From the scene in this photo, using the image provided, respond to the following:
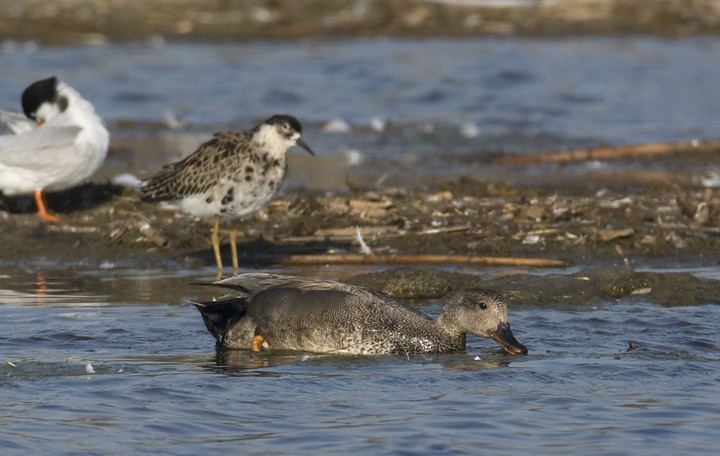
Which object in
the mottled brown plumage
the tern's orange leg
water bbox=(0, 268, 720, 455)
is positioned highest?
the mottled brown plumage

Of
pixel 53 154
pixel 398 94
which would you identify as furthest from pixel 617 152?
pixel 398 94

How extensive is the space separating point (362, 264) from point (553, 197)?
2.49 meters

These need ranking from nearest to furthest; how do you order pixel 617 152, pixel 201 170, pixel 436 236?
pixel 201 170 → pixel 436 236 → pixel 617 152

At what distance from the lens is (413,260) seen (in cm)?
1011

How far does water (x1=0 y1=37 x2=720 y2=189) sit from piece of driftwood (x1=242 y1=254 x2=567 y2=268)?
335cm

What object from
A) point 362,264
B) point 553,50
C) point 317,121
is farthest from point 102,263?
point 553,50

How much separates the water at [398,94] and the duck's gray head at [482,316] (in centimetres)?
583

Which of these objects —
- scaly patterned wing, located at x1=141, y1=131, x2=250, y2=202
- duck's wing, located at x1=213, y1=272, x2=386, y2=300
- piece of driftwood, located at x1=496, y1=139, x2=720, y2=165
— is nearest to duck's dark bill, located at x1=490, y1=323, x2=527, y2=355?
duck's wing, located at x1=213, y1=272, x2=386, y2=300

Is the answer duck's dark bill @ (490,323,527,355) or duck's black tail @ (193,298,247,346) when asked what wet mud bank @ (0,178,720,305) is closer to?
duck's dark bill @ (490,323,527,355)

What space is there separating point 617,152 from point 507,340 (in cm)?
760

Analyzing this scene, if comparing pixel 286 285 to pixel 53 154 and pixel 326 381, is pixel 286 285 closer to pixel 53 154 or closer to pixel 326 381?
pixel 326 381

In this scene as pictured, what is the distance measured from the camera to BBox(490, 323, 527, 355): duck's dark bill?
7.76m

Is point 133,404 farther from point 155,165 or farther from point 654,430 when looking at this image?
point 155,165

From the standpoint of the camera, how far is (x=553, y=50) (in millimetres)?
24984
